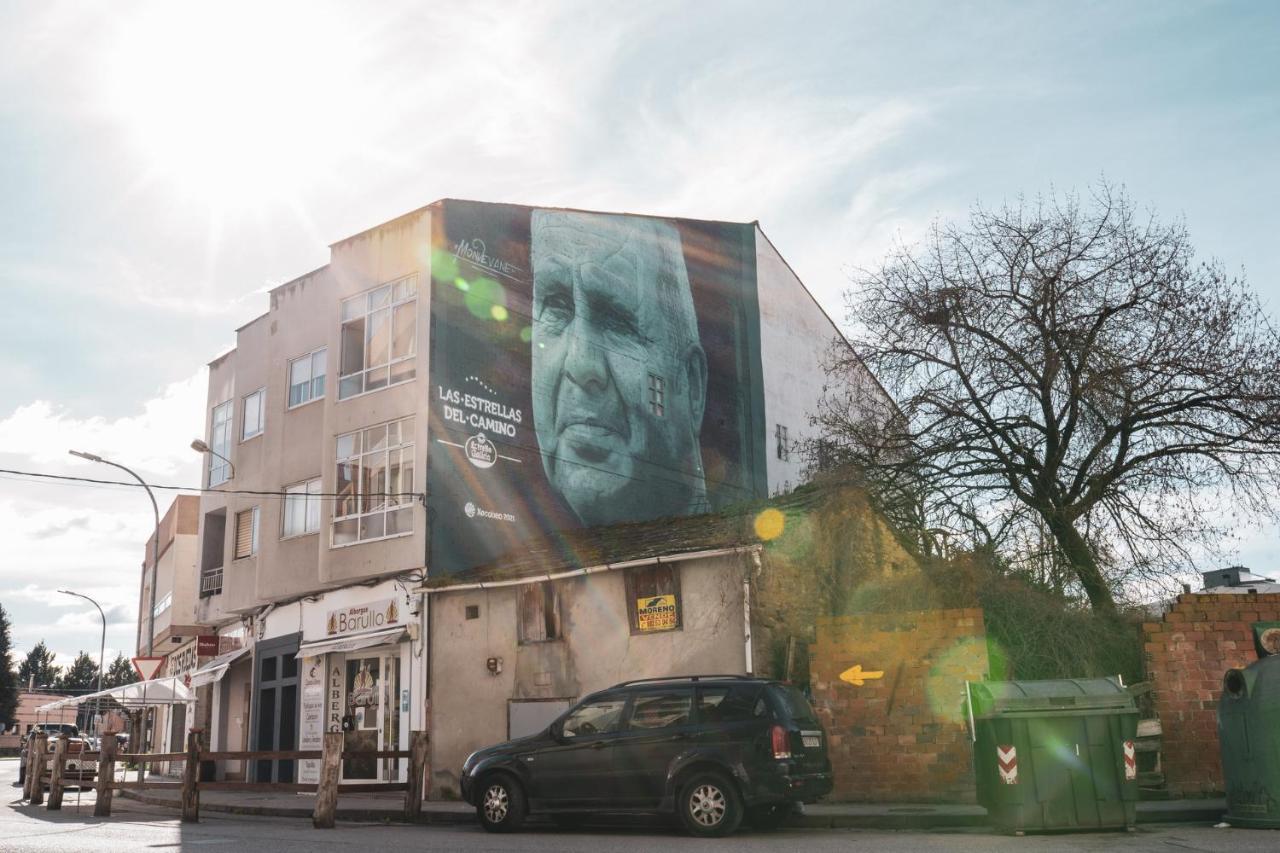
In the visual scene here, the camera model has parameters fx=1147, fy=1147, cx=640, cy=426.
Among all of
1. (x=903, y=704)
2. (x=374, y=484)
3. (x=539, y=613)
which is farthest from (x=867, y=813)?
(x=374, y=484)

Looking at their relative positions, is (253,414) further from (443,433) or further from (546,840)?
(546,840)

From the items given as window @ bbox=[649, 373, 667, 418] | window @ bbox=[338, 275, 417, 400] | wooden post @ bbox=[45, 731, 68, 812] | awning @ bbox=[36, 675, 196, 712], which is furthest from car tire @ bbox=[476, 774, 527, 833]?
window @ bbox=[649, 373, 667, 418]

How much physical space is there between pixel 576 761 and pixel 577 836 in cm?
85

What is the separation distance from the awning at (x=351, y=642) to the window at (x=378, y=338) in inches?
214

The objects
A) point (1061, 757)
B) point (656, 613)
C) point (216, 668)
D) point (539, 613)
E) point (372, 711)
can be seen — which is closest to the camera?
point (1061, 757)

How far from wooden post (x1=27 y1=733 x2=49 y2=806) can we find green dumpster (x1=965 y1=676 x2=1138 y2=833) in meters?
18.3

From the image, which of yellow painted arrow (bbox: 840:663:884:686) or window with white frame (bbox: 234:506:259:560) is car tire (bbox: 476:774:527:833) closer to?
yellow painted arrow (bbox: 840:663:884:686)

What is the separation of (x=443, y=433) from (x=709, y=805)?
13.6 meters

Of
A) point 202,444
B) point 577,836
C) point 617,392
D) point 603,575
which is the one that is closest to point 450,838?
point 577,836

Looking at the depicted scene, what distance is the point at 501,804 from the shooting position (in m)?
13.5

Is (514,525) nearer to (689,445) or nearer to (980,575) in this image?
(689,445)

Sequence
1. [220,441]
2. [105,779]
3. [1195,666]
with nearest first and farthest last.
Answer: [1195,666]
[105,779]
[220,441]

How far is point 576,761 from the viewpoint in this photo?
13.1 meters

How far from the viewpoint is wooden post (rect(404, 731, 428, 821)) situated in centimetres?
1544
